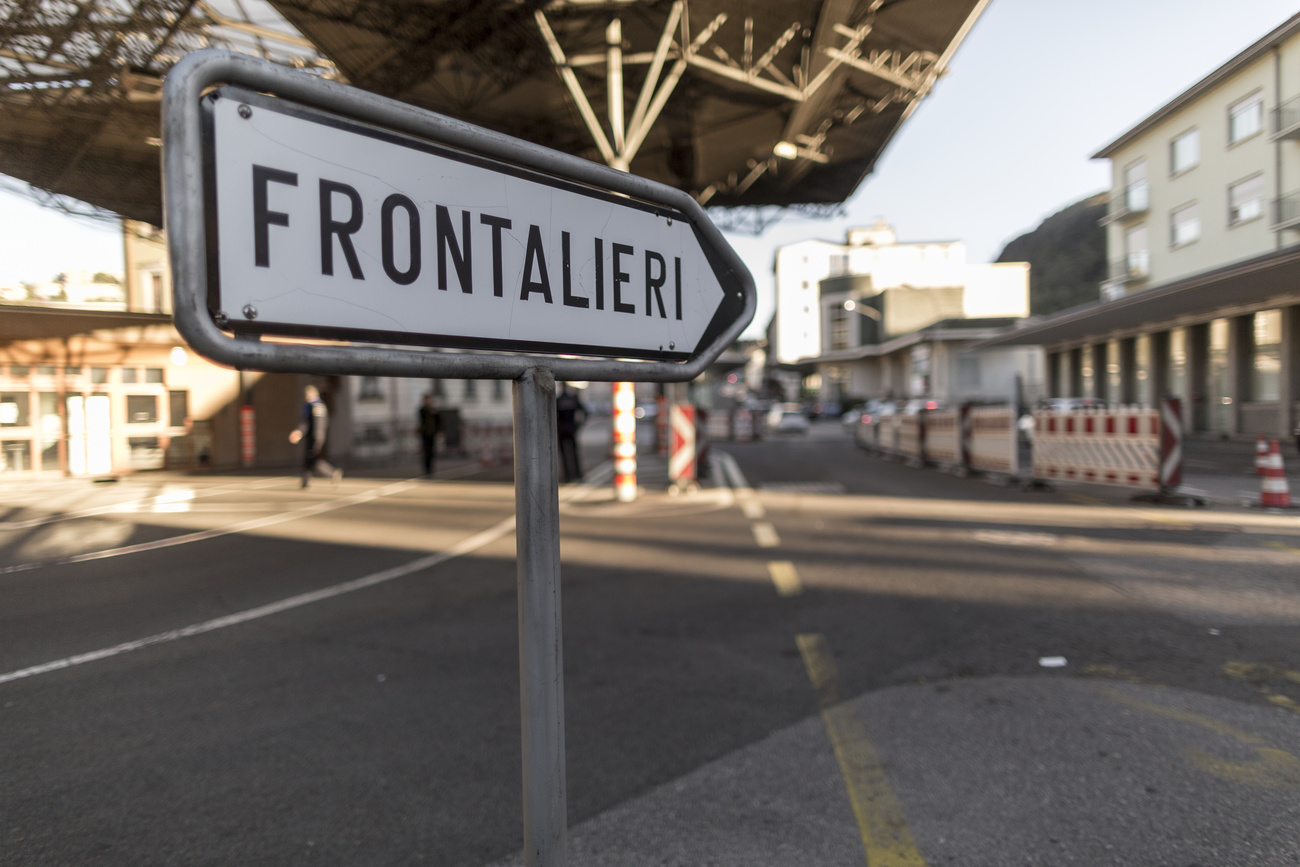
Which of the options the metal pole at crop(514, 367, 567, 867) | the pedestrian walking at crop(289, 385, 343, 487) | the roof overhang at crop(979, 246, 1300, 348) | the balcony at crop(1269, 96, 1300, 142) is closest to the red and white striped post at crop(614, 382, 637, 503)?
the pedestrian walking at crop(289, 385, 343, 487)

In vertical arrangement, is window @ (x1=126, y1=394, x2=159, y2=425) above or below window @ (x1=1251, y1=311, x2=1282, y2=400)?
below

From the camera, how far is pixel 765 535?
790 centimetres

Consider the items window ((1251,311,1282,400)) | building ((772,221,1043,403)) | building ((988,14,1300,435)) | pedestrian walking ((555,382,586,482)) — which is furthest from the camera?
building ((772,221,1043,403))

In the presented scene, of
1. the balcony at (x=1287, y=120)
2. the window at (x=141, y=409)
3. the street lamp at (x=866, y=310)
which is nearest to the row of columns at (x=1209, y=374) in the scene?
the balcony at (x=1287, y=120)

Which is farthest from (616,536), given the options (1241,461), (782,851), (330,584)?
(1241,461)

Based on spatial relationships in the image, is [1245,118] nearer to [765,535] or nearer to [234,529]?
[765,535]

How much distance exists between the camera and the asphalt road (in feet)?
7.38

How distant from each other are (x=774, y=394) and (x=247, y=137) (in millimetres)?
105174

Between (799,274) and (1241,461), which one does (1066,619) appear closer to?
(1241,461)

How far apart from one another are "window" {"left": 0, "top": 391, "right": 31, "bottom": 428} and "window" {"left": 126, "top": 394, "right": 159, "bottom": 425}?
31cm

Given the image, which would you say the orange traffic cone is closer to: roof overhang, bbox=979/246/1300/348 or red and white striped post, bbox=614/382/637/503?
red and white striped post, bbox=614/382/637/503

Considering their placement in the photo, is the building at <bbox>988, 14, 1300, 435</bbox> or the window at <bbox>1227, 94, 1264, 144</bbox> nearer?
the building at <bbox>988, 14, 1300, 435</bbox>

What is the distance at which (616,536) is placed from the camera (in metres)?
8.06

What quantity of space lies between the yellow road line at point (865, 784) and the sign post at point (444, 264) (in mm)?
1254
